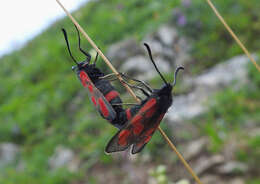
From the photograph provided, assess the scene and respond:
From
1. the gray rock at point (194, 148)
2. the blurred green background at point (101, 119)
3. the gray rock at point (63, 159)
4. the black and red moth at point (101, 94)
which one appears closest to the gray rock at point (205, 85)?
the blurred green background at point (101, 119)

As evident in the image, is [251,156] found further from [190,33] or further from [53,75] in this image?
[53,75]

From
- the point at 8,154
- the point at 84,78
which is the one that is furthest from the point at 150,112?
the point at 8,154

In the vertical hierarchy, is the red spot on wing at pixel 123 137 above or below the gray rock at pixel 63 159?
below

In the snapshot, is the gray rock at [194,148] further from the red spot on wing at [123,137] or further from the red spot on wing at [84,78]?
the red spot on wing at [123,137]

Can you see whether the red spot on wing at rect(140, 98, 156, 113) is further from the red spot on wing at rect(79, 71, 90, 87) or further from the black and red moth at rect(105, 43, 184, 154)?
the red spot on wing at rect(79, 71, 90, 87)

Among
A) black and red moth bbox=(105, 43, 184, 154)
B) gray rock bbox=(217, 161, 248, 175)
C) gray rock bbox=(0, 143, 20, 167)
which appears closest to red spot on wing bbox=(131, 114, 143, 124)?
black and red moth bbox=(105, 43, 184, 154)
